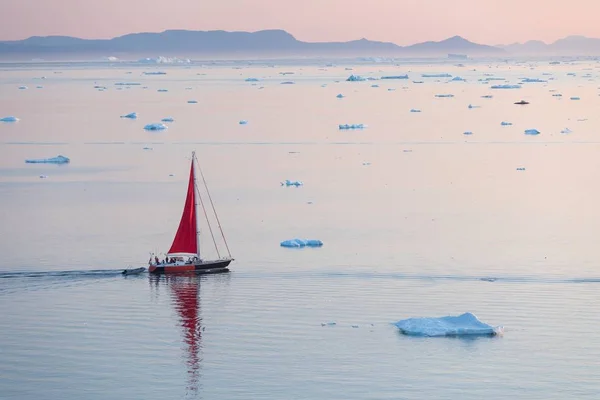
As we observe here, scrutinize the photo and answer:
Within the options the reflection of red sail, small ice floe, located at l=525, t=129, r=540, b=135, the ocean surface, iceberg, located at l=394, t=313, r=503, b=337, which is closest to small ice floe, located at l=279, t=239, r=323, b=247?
the ocean surface

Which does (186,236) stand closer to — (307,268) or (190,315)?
(307,268)

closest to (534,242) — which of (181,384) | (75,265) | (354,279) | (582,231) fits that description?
(582,231)

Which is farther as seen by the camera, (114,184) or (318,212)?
(114,184)

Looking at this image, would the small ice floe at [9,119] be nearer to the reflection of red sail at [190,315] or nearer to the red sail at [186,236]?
the red sail at [186,236]

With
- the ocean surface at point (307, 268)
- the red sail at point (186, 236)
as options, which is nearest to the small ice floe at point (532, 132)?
the ocean surface at point (307, 268)

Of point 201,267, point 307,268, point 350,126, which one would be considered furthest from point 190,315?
point 350,126

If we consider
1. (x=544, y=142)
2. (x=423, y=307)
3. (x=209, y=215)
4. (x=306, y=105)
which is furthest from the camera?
(x=306, y=105)

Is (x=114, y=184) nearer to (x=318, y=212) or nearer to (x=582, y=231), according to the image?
(x=318, y=212)
